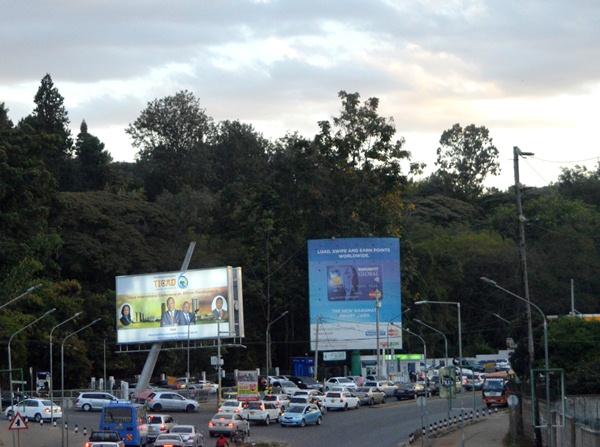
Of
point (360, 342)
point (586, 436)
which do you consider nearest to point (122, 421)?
point (586, 436)

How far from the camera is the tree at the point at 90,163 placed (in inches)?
4493

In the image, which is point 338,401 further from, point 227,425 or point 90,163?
point 90,163

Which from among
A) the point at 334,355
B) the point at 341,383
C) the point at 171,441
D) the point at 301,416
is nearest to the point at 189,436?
the point at 171,441

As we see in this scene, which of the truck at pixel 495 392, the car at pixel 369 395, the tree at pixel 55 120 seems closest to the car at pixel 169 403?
the car at pixel 369 395

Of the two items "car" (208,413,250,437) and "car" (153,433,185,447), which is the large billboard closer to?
"car" (208,413,250,437)

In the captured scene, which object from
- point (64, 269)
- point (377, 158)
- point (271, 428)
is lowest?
point (271, 428)

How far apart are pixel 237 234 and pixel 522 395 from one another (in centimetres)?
6587

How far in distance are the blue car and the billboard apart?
18.3m

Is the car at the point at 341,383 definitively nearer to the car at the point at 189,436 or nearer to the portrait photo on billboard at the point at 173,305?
the portrait photo on billboard at the point at 173,305

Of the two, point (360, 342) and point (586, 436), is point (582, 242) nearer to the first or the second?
point (360, 342)

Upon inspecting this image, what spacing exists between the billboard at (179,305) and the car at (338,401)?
401 inches

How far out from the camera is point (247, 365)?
95.9 meters

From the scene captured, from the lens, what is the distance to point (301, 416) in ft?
177

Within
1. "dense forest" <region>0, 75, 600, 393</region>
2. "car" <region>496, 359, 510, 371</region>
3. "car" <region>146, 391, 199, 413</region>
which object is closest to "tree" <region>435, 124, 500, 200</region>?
Answer: "dense forest" <region>0, 75, 600, 393</region>
